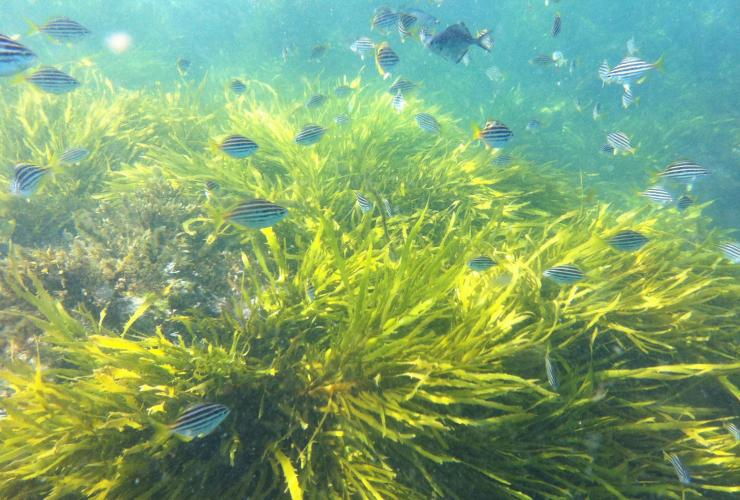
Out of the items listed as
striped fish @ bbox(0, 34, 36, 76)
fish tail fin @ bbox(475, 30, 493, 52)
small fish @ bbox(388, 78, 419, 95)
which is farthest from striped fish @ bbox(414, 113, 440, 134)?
striped fish @ bbox(0, 34, 36, 76)

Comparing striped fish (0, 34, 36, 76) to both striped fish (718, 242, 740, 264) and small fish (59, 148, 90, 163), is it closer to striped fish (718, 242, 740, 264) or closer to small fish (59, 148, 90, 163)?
small fish (59, 148, 90, 163)

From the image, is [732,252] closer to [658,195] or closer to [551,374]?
[658,195]

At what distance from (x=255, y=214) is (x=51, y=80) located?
415 cm

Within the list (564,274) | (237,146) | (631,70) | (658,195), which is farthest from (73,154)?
(631,70)

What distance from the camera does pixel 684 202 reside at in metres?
5.65

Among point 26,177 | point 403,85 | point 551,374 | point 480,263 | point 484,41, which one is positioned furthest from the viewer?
point 484,41

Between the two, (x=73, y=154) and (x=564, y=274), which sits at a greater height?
(x=73, y=154)

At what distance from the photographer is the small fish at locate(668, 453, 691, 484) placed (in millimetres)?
2271

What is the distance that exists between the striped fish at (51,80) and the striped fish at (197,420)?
5104mm

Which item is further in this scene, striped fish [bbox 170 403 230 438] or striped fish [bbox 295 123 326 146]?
striped fish [bbox 295 123 326 146]

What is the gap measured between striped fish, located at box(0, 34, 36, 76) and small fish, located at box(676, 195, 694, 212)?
8.48 m

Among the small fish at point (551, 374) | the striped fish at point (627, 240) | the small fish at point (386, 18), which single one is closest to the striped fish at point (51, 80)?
the small fish at point (386, 18)

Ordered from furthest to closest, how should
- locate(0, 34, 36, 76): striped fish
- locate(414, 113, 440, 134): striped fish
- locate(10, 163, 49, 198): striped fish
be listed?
locate(414, 113, 440, 134): striped fish → locate(10, 163, 49, 198): striped fish → locate(0, 34, 36, 76): striped fish

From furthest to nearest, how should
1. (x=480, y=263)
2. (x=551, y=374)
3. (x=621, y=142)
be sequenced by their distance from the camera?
(x=621, y=142) < (x=480, y=263) < (x=551, y=374)
